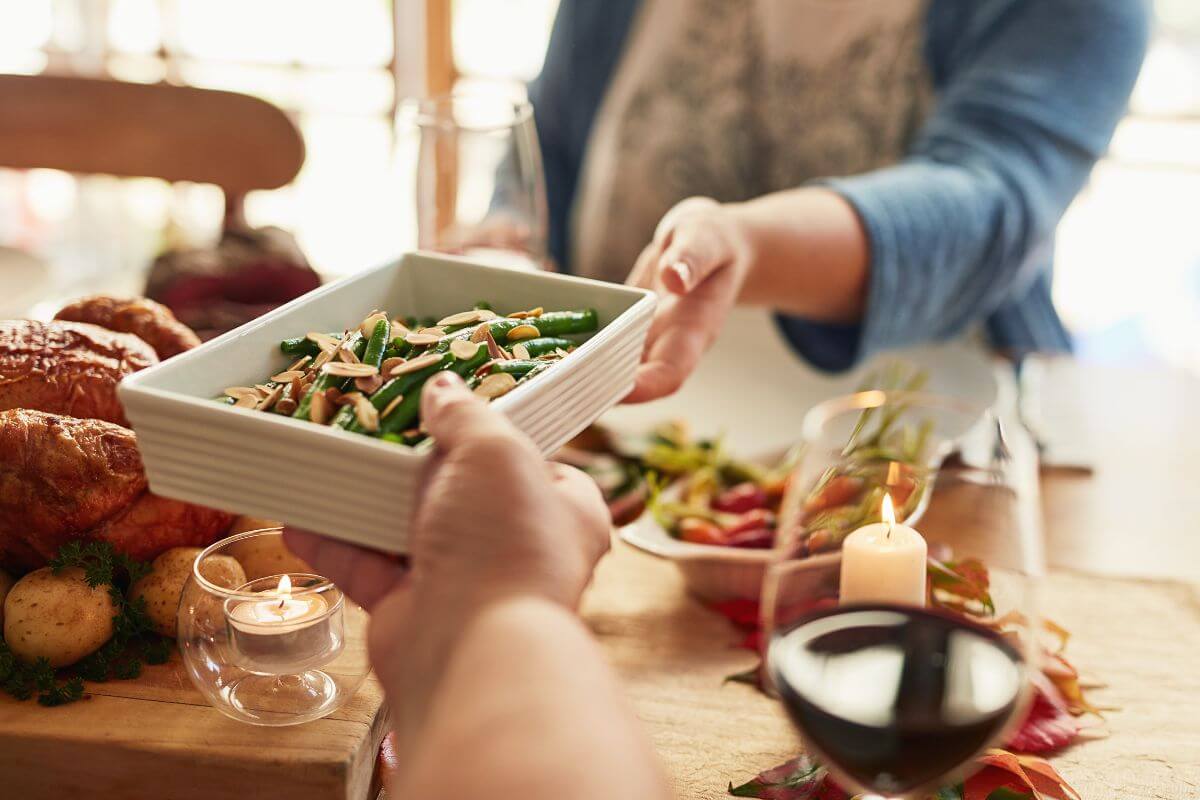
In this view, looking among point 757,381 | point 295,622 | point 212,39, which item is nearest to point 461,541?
point 295,622

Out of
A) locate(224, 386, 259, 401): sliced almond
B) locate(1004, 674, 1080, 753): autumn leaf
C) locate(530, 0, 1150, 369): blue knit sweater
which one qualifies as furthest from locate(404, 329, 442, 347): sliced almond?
locate(530, 0, 1150, 369): blue knit sweater

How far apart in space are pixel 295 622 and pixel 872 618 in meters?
0.34

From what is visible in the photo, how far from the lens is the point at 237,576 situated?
0.69m

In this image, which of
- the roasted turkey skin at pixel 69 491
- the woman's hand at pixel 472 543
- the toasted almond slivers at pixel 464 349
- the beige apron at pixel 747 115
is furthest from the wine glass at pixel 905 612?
the beige apron at pixel 747 115

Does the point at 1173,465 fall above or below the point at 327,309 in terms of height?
below

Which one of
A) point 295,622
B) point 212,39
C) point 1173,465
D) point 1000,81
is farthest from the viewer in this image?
point 212,39

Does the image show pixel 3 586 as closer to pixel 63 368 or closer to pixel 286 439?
pixel 63 368

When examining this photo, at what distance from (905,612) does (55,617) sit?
505 millimetres

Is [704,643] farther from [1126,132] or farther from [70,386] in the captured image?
[1126,132]

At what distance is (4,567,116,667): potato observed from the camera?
0.68 meters

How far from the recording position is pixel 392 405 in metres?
0.63

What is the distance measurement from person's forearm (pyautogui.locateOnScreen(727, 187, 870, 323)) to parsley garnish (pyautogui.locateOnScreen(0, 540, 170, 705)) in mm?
628

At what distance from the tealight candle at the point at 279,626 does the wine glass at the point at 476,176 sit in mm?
505

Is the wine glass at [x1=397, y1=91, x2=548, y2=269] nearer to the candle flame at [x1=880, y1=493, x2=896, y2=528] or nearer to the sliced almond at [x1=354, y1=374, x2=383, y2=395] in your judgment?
the sliced almond at [x1=354, y1=374, x2=383, y2=395]
